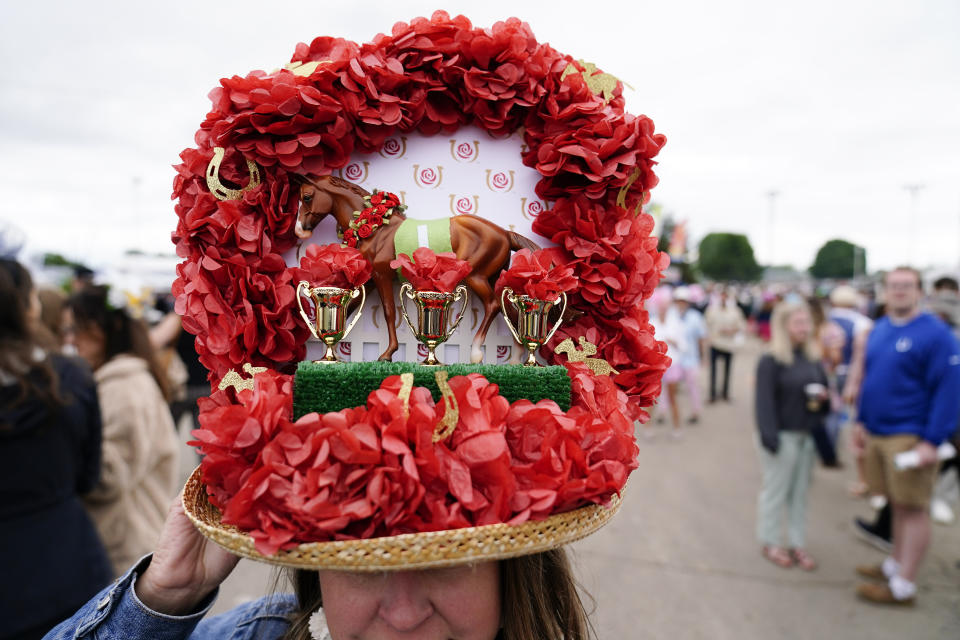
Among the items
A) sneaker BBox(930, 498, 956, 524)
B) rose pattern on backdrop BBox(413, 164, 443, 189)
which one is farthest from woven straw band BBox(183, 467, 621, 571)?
sneaker BBox(930, 498, 956, 524)

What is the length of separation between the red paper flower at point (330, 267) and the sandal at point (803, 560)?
5.49 metres

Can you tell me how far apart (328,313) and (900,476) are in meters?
4.95

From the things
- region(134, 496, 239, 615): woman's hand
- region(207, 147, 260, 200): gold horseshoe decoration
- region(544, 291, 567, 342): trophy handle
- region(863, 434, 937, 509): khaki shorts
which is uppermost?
region(207, 147, 260, 200): gold horseshoe decoration

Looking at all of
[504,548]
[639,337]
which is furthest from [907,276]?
[504,548]

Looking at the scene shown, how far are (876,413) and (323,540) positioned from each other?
5065mm

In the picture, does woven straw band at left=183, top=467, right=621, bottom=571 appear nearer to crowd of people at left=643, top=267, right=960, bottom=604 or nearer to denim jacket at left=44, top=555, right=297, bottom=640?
denim jacket at left=44, top=555, right=297, bottom=640

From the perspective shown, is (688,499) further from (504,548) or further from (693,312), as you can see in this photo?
→ (504,548)

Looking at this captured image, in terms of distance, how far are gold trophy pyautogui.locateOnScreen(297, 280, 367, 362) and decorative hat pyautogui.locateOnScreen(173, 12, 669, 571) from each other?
0.08 m

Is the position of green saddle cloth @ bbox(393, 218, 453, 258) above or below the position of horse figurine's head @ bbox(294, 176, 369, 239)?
below

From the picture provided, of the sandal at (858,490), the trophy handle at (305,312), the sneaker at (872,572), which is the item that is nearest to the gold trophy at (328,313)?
the trophy handle at (305,312)

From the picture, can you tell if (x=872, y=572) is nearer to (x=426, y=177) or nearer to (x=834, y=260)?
(x=426, y=177)

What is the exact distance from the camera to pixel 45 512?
2.62 m

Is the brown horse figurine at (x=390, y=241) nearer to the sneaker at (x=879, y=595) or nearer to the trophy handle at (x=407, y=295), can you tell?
the trophy handle at (x=407, y=295)

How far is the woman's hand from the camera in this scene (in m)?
1.53
